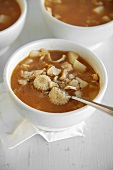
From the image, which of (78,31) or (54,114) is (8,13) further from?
(54,114)

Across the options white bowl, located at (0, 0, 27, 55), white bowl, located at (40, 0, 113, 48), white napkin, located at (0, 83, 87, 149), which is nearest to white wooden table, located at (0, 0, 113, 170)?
white napkin, located at (0, 83, 87, 149)

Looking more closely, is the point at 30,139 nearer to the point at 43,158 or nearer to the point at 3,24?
the point at 43,158

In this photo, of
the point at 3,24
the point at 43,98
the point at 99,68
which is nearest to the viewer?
the point at 43,98

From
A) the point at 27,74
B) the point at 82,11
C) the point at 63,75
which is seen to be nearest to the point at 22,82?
the point at 27,74

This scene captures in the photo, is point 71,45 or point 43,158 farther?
point 71,45

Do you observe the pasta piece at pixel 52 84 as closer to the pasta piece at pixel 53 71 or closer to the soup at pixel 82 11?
the pasta piece at pixel 53 71

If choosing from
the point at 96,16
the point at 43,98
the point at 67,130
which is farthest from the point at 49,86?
the point at 96,16

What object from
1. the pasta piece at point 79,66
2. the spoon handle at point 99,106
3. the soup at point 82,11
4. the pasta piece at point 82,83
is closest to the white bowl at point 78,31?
the soup at point 82,11

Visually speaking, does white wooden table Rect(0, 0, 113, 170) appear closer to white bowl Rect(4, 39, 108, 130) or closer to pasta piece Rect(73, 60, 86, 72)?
white bowl Rect(4, 39, 108, 130)
